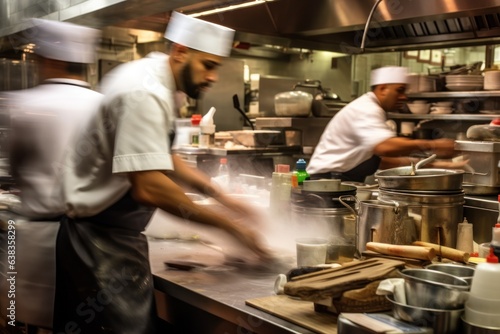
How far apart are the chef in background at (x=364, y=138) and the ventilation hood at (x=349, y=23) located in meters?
0.47

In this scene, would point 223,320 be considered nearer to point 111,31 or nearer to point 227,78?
point 227,78

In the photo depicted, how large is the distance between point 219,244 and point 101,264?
1.90ft

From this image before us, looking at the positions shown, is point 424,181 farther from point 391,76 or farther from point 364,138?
point 391,76

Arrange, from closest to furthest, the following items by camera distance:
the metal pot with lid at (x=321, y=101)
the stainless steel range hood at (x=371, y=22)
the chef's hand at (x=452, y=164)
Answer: the chef's hand at (x=452, y=164) → the stainless steel range hood at (x=371, y=22) → the metal pot with lid at (x=321, y=101)

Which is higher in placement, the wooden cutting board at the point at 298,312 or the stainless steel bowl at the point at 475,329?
the stainless steel bowl at the point at 475,329

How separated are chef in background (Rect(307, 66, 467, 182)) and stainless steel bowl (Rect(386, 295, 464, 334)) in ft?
7.91

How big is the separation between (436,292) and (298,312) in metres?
0.39

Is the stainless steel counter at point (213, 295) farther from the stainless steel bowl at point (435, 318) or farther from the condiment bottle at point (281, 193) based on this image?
the condiment bottle at point (281, 193)

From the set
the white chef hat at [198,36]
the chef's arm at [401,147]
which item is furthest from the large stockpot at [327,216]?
the chef's arm at [401,147]

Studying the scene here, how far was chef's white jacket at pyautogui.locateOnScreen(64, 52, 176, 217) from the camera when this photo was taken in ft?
5.93

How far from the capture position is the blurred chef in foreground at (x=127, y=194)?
1.83 metres

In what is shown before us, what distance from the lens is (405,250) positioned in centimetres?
178

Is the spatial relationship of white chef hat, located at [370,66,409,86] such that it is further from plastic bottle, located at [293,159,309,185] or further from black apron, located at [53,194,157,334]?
black apron, located at [53,194,157,334]

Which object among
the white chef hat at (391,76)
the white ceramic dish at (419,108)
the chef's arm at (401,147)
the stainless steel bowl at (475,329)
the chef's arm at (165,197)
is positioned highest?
the white chef hat at (391,76)
